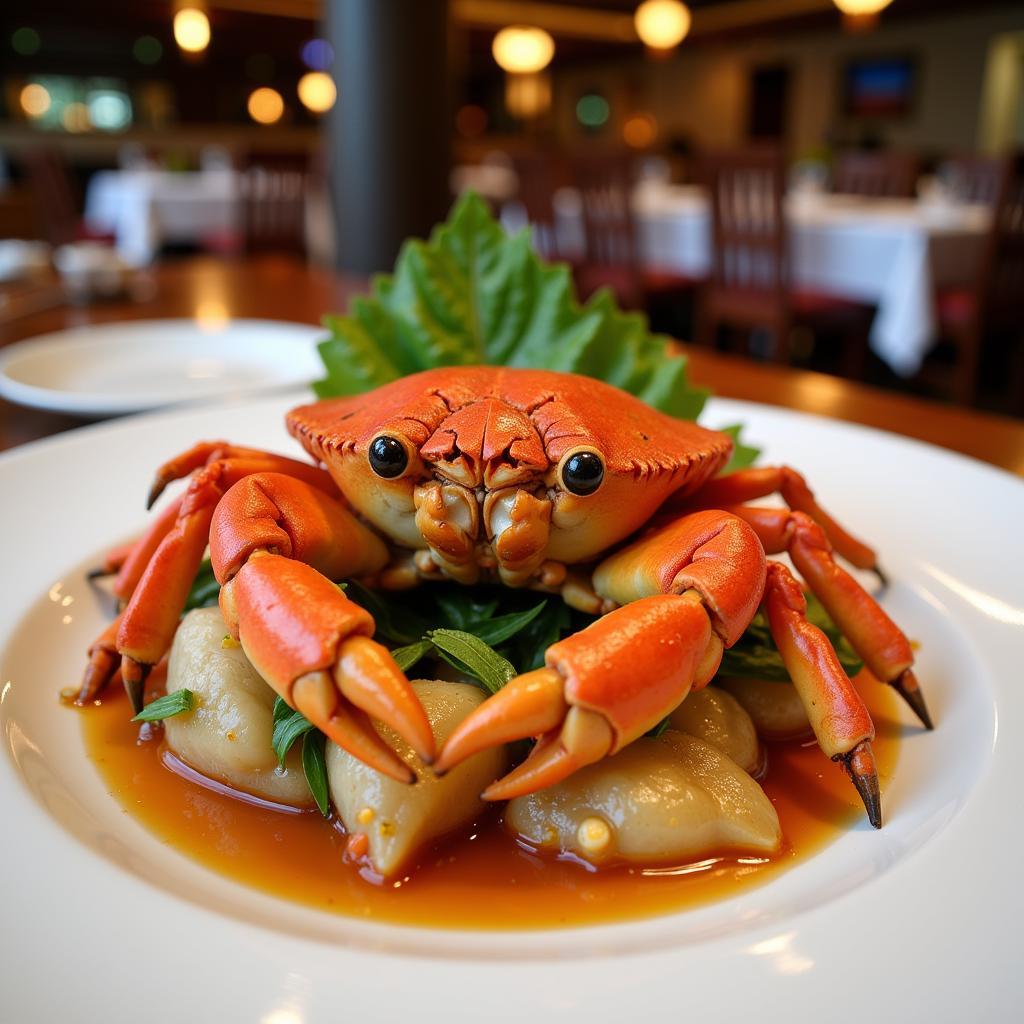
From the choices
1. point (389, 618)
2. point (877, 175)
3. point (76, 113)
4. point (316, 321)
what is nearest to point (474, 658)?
point (389, 618)

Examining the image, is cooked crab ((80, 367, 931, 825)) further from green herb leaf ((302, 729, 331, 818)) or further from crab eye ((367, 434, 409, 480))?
green herb leaf ((302, 729, 331, 818))

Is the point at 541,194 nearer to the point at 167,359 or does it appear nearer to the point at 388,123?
the point at 388,123

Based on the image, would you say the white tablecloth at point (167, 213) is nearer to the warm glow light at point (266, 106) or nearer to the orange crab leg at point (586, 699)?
the orange crab leg at point (586, 699)

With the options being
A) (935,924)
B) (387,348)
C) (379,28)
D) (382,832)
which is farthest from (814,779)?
(379,28)

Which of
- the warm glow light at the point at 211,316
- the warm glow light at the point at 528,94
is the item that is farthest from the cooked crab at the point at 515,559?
the warm glow light at the point at 528,94

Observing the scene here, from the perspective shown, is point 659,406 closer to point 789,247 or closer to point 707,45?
point 789,247

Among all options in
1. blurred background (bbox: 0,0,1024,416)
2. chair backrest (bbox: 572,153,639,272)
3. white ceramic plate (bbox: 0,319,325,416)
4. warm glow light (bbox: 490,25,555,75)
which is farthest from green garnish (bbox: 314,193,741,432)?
warm glow light (bbox: 490,25,555,75)
